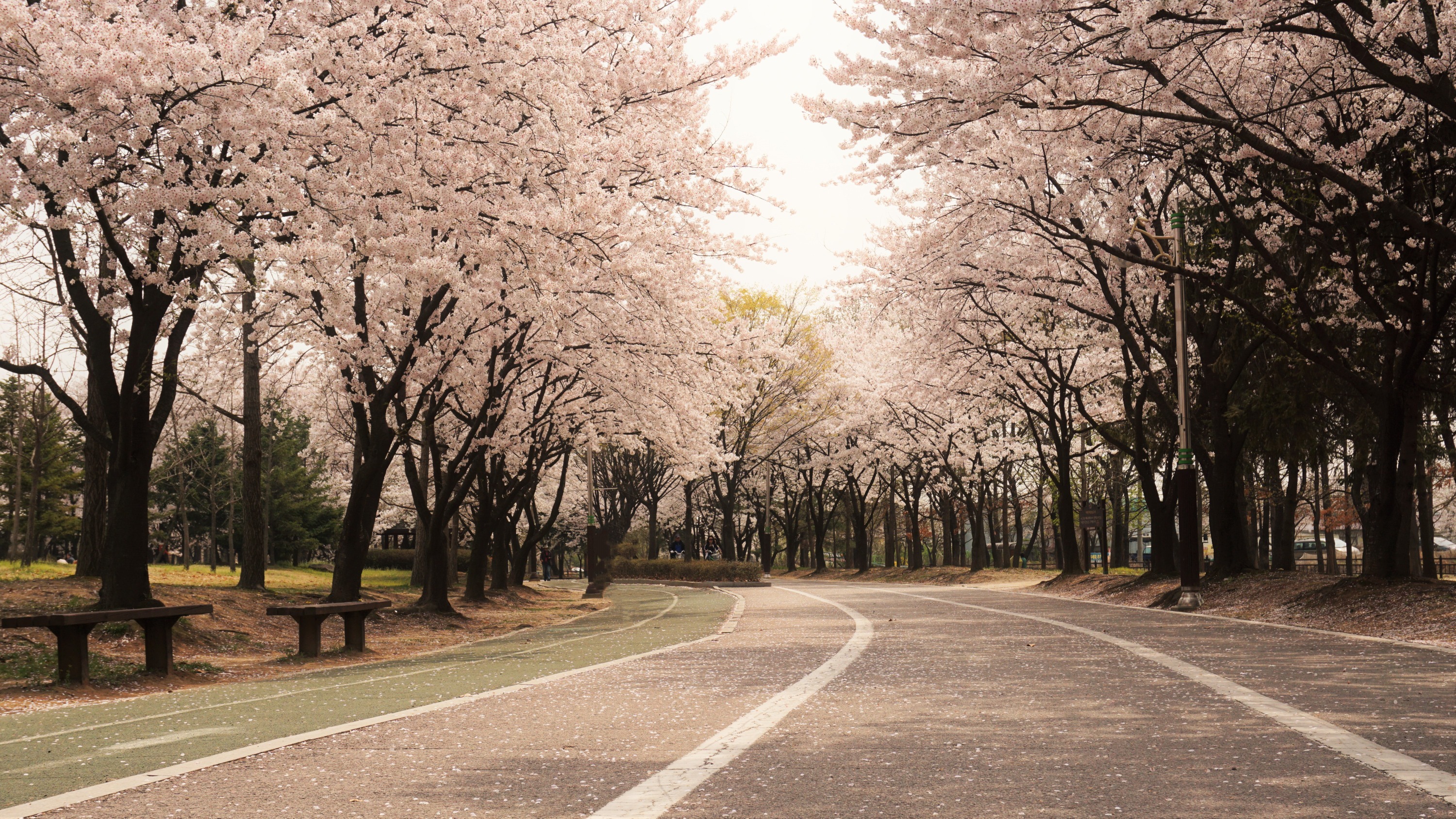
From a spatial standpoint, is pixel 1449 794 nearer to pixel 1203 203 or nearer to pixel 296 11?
pixel 296 11

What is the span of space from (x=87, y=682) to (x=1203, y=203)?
2015cm

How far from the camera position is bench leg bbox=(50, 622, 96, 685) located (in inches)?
456

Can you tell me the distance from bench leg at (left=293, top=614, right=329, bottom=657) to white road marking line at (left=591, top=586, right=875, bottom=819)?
721cm

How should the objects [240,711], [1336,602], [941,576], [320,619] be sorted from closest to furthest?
[240,711]
[320,619]
[1336,602]
[941,576]

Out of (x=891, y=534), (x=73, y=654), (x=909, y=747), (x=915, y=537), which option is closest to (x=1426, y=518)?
(x=915, y=537)

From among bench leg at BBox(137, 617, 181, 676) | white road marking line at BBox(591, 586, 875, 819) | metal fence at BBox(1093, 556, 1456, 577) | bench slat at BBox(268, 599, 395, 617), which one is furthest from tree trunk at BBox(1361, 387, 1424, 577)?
bench leg at BBox(137, 617, 181, 676)

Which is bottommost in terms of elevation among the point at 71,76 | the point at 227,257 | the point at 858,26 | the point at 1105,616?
the point at 1105,616

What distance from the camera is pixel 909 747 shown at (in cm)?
637

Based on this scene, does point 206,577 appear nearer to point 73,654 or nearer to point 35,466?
point 35,466

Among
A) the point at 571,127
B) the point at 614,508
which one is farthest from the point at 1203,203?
the point at 614,508

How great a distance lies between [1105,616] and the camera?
18.7 m

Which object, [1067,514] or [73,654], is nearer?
[73,654]

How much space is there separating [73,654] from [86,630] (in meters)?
0.26

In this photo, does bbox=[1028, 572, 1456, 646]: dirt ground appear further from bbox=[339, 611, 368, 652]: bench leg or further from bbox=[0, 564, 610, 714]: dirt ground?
bbox=[339, 611, 368, 652]: bench leg
